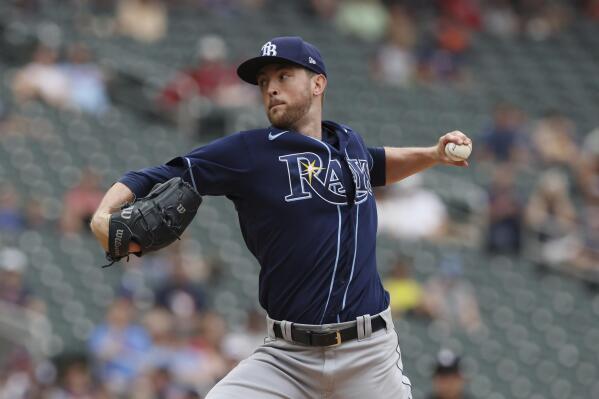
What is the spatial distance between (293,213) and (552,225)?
7.72 meters

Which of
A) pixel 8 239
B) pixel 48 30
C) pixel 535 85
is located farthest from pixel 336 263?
pixel 535 85

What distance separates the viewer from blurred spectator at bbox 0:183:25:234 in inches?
375

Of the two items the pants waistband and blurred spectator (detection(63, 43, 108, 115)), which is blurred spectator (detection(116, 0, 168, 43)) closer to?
blurred spectator (detection(63, 43, 108, 115))

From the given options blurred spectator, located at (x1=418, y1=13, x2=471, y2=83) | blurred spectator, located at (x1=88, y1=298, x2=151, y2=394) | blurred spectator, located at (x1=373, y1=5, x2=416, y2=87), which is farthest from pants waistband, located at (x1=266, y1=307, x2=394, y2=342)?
blurred spectator, located at (x1=418, y1=13, x2=471, y2=83)

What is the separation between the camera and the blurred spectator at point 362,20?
15.5m

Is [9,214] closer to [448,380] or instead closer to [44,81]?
[44,81]

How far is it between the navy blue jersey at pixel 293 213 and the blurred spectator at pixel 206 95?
737 centimetres

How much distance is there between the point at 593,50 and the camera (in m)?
16.9

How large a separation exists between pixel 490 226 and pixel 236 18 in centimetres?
459

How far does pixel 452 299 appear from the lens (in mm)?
10344

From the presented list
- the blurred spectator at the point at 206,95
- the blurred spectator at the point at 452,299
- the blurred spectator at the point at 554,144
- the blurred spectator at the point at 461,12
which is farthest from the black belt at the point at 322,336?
the blurred spectator at the point at 461,12

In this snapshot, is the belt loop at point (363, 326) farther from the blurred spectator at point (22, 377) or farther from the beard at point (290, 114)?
the blurred spectator at point (22, 377)

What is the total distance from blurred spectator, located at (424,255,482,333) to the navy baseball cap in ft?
18.9

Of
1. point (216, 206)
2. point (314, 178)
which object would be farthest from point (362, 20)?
point (314, 178)
